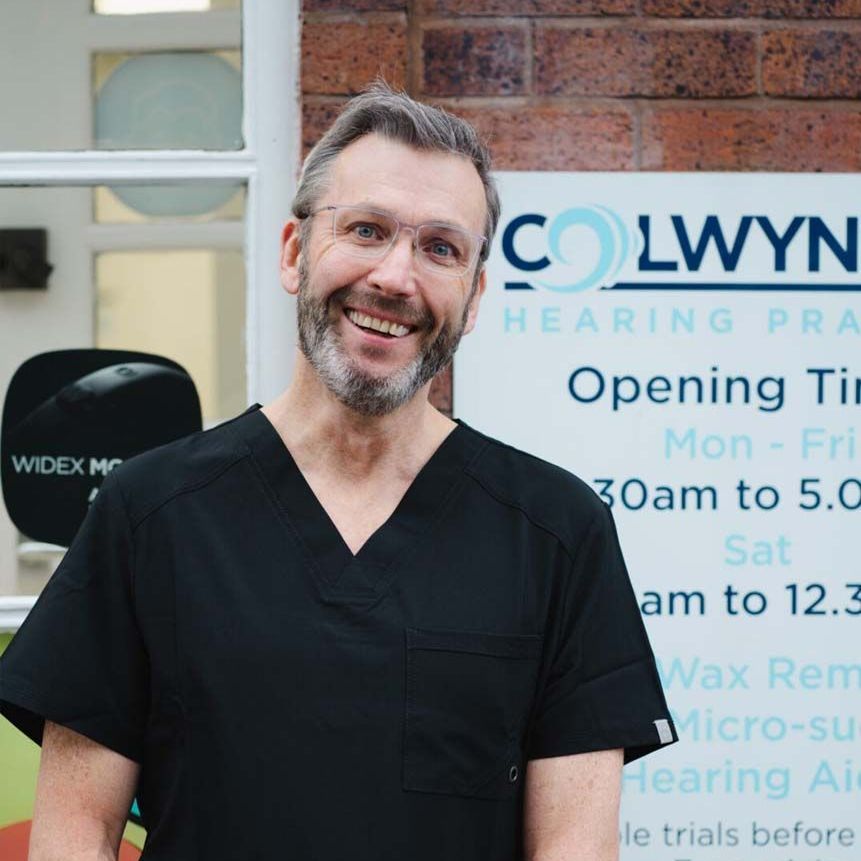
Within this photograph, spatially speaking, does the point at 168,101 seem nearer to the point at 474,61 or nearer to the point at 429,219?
the point at 474,61

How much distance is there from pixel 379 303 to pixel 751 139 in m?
1.23

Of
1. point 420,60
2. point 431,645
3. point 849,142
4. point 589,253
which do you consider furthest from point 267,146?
point 431,645

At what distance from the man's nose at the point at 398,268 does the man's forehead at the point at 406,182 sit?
3 cm

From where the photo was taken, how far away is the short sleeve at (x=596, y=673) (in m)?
1.59

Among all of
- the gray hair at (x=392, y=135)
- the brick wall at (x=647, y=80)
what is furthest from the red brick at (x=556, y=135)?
the gray hair at (x=392, y=135)

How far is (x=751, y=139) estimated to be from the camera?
2.53 metres

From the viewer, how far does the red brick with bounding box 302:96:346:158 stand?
7.97 ft

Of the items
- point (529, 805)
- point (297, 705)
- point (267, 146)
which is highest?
point (267, 146)

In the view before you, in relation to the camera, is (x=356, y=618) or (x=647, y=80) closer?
(x=356, y=618)

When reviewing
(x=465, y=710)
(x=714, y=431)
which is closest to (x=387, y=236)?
(x=465, y=710)

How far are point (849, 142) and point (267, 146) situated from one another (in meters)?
1.13

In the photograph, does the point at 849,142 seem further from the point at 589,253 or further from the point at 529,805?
the point at 529,805

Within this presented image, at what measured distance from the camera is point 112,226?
258 cm

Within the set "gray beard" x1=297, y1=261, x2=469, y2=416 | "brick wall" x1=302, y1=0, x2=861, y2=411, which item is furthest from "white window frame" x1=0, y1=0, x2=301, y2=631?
"gray beard" x1=297, y1=261, x2=469, y2=416
